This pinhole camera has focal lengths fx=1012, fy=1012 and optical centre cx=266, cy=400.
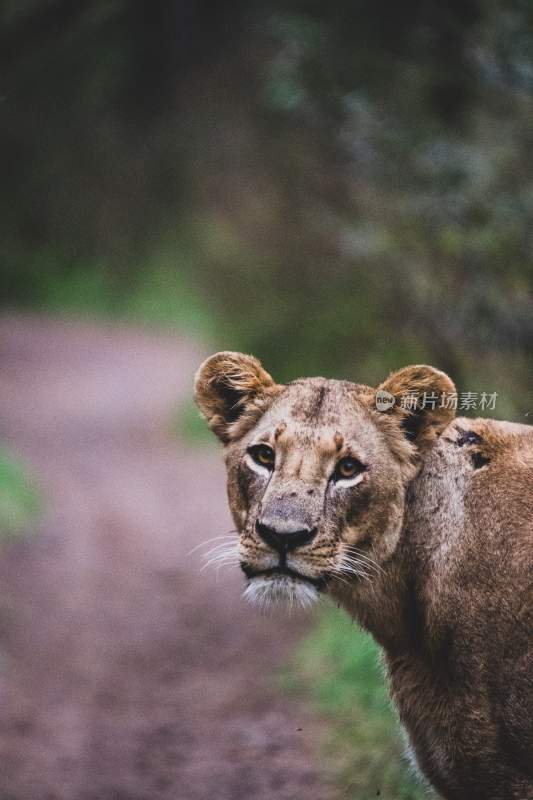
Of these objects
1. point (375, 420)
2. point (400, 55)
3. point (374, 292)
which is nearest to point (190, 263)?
point (374, 292)

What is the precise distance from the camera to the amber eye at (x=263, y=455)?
4309 millimetres

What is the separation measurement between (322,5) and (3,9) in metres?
5.95

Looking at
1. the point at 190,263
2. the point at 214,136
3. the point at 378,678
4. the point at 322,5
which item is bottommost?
the point at 378,678

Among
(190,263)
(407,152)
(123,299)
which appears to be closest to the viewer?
(407,152)

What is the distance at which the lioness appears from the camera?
13.1 feet

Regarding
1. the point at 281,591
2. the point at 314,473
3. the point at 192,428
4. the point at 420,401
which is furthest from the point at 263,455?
the point at 192,428

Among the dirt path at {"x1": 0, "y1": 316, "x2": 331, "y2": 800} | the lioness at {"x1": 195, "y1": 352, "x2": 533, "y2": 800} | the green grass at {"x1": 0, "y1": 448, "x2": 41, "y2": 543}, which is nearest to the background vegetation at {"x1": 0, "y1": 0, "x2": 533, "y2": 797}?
the dirt path at {"x1": 0, "y1": 316, "x2": 331, "y2": 800}

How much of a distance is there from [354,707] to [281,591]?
11.7 feet

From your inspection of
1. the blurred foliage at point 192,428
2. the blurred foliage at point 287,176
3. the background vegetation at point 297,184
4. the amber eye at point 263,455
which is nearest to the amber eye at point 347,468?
the amber eye at point 263,455

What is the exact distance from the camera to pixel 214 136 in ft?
88.5

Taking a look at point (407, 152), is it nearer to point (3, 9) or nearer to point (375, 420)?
point (3, 9)

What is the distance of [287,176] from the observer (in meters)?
20.8

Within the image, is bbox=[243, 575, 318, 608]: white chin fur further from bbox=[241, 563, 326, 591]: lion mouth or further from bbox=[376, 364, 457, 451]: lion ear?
bbox=[376, 364, 457, 451]: lion ear

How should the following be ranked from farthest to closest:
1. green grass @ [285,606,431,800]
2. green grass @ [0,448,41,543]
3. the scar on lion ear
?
green grass @ [0,448,41,543] → green grass @ [285,606,431,800] → the scar on lion ear
